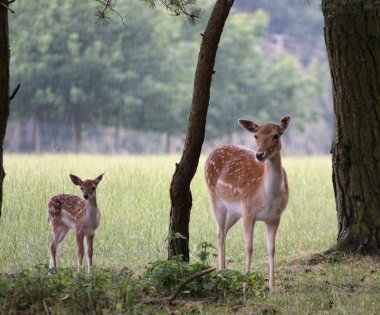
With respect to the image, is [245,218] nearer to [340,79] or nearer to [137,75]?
[340,79]

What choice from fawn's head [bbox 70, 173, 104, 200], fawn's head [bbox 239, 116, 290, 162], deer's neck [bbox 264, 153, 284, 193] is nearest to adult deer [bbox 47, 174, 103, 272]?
fawn's head [bbox 70, 173, 104, 200]

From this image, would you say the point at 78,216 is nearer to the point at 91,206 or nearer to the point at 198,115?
the point at 91,206

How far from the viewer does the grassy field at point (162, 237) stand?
5992mm

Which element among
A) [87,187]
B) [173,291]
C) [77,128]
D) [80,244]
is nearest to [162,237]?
[80,244]

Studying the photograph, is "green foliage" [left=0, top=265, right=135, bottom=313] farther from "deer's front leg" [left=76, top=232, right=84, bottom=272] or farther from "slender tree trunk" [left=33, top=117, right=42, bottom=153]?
"slender tree trunk" [left=33, top=117, right=42, bottom=153]

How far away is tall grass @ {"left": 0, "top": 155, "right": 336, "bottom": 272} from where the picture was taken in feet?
28.5

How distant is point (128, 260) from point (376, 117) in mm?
2540

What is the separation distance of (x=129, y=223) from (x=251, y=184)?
3.70 meters

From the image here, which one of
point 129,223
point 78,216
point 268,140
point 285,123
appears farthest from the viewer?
point 129,223

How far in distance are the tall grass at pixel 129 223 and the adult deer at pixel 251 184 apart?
34.1 inches

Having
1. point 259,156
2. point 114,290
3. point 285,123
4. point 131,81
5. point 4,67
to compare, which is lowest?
point 114,290

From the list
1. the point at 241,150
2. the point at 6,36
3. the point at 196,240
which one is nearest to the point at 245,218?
the point at 241,150

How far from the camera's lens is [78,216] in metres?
7.42

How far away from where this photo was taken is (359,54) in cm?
752
